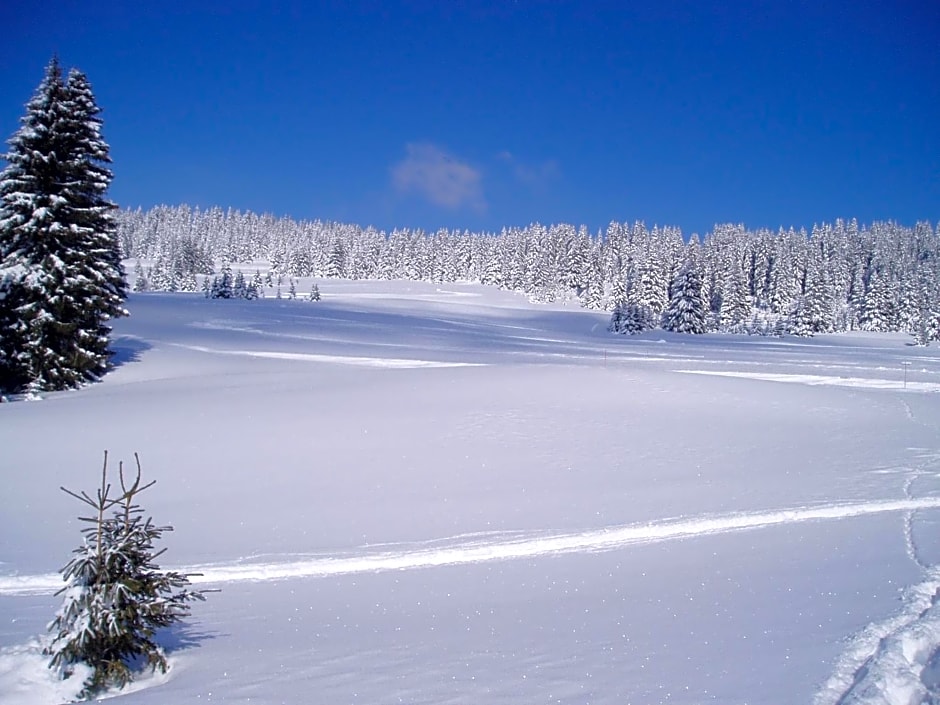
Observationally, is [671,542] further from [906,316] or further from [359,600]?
[906,316]

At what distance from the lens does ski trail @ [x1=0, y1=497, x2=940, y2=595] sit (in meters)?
8.59

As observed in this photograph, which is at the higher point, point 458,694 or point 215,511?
point 458,694

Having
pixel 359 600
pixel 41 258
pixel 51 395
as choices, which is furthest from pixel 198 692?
pixel 41 258

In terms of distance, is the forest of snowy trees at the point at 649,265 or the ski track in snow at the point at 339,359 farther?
the forest of snowy trees at the point at 649,265

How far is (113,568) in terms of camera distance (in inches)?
203

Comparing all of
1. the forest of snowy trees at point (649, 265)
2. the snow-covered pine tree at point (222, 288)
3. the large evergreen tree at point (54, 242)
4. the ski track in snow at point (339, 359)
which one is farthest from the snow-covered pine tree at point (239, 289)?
the large evergreen tree at point (54, 242)

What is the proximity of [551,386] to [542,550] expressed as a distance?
11911mm

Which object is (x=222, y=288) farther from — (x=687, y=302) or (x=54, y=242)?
(x=54, y=242)

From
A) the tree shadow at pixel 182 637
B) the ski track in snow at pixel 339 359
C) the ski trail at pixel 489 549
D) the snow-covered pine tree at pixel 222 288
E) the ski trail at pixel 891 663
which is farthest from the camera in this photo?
the snow-covered pine tree at pixel 222 288

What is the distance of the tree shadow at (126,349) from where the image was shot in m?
27.4

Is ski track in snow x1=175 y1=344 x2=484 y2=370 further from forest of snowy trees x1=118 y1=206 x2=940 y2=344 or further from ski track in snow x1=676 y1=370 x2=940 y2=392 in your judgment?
forest of snowy trees x1=118 y1=206 x2=940 y2=344

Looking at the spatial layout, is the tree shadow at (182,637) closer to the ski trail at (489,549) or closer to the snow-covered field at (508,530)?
the snow-covered field at (508,530)

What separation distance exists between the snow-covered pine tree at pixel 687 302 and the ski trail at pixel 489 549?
5959 cm

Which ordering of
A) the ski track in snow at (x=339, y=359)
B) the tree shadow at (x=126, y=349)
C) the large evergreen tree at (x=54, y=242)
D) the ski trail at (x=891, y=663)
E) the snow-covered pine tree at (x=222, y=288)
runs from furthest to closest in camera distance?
1. the snow-covered pine tree at (x=222, y=288)
2. the ski track in snow at (x=339, y=359)
3. the tree shadow at (x=126, y=349)
4. the large evergreen tree at (x=54, y=242)
5. the ski trail at (x=891, y=663)
